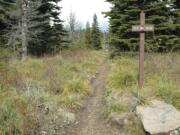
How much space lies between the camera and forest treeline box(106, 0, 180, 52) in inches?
614

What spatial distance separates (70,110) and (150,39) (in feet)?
30.3

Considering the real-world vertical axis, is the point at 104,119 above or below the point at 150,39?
below

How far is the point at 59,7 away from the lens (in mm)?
22375

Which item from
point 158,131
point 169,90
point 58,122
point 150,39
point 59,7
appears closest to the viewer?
point 158,131

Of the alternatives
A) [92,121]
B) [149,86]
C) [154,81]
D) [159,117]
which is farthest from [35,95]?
[154,81]

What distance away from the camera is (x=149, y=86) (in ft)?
27.3

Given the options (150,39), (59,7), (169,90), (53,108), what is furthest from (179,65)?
(59,7)

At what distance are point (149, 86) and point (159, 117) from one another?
1860 millimetres

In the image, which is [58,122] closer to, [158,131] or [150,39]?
[158,131]

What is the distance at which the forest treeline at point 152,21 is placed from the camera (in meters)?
15.6

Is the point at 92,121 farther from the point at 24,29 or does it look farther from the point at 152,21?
the point at 24,29

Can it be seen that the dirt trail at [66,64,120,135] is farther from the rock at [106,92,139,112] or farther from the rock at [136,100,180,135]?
the rock at [136,100,180,135]

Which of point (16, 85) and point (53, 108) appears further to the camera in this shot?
point (16, 85)

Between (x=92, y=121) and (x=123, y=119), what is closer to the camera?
(x=123, y=119)
